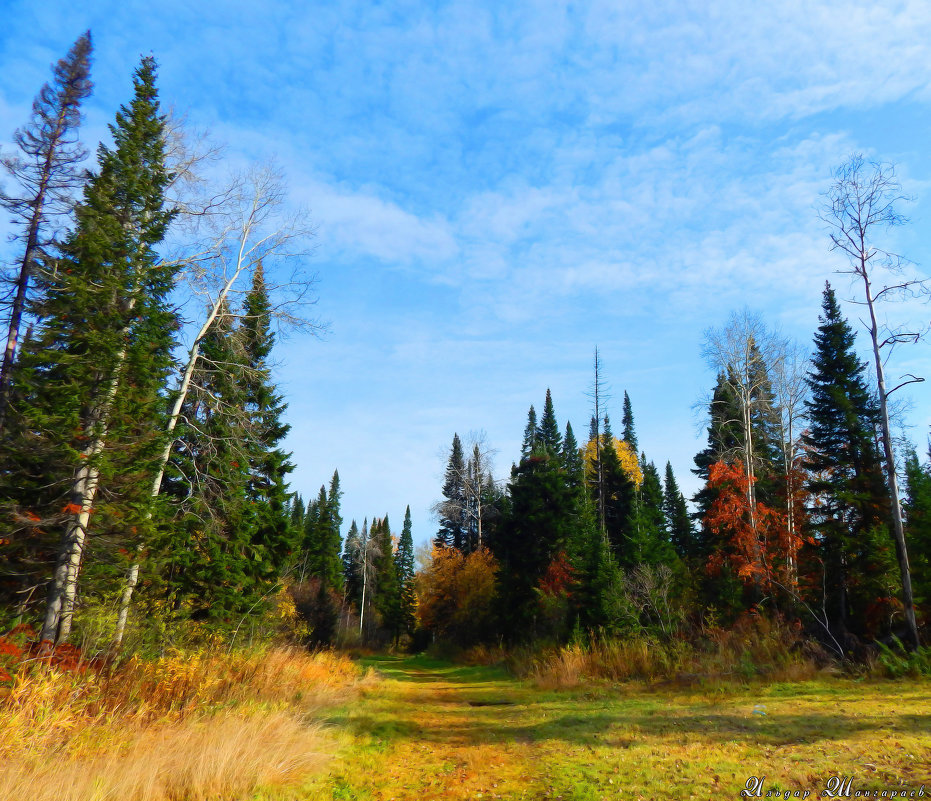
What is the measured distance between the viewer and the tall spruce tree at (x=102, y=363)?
10.3 meters

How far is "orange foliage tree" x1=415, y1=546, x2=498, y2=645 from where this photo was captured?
Answer: 35.0m

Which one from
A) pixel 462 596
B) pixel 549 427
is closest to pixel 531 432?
pixel 549 427

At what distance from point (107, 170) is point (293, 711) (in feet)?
41.0

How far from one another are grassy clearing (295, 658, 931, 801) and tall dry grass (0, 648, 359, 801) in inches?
30.6

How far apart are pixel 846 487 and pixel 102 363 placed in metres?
26.0

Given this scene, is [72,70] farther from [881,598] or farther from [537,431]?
[537,431]

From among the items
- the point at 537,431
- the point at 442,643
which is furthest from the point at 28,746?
the point at 537,431

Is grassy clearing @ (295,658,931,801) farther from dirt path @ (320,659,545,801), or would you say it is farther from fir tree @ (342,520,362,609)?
fir tree @ (342,520,362,609)

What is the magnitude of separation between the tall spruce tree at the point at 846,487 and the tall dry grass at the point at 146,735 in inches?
716

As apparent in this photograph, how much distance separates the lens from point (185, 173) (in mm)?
15156

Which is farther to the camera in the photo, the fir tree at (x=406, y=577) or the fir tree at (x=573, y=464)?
the fir tree at (x=406, y=577)

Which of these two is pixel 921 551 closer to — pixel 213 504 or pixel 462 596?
pixel 213 504

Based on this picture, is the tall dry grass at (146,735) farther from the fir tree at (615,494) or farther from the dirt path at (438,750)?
the fir tree at (615,494)

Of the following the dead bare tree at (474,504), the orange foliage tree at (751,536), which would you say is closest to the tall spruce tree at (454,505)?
the dead bare tree at (474,504)
